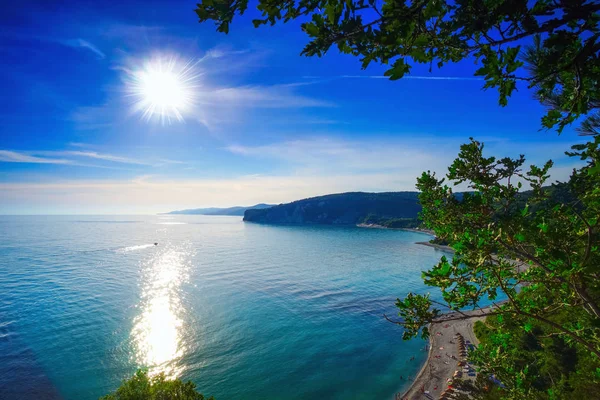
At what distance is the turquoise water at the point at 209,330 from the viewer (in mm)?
33094

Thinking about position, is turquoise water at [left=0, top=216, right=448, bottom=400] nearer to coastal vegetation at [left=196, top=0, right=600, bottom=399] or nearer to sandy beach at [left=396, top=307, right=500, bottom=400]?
sandy beach at [left=396, top=307, right=500, bottom=400]

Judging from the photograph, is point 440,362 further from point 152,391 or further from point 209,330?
point 209,330

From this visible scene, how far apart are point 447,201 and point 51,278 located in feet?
317

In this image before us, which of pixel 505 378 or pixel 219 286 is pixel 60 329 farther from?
pixel 505 378

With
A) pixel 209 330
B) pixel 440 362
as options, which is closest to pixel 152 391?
pixel 209 330

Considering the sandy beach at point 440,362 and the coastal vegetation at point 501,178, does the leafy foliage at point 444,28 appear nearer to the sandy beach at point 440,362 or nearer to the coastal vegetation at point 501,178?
the coastal vegetation at point 501,178

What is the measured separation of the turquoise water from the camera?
33.1m

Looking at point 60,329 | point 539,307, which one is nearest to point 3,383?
point 60,329

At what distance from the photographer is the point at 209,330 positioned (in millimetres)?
46344

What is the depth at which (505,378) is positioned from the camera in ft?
27.4

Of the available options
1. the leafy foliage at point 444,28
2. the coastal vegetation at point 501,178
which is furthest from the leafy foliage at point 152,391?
the leafy foliage at point 444,28

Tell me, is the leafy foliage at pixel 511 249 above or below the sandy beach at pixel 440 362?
above

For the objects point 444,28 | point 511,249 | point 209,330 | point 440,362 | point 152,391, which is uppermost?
point 444,28

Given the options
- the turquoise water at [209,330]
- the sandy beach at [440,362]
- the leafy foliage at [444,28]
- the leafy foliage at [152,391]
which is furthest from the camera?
the turquoise water at [209,330]
